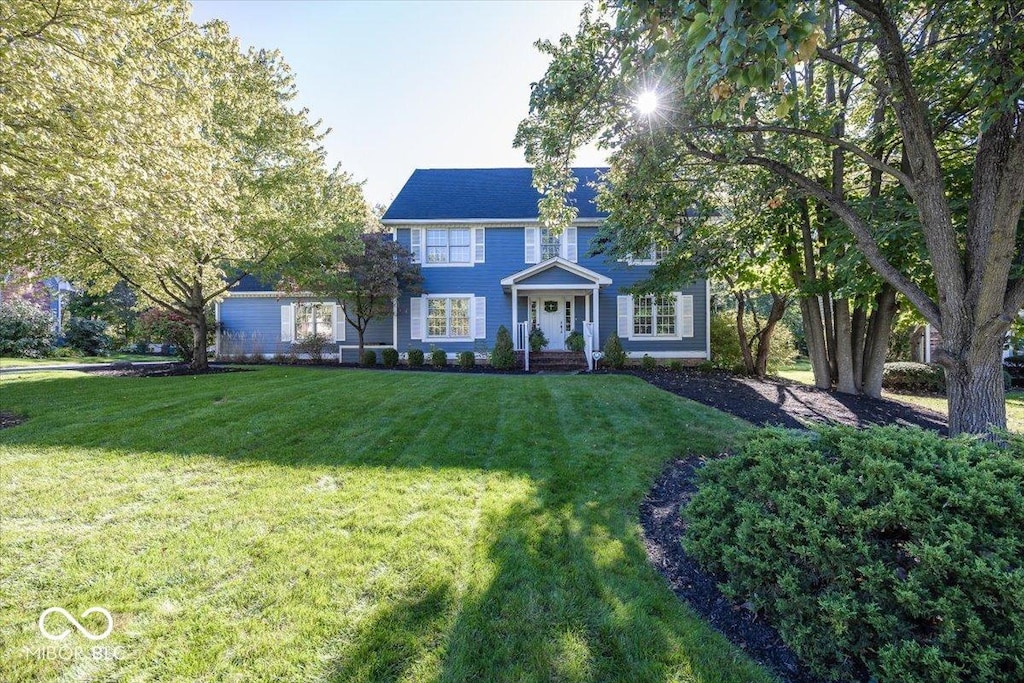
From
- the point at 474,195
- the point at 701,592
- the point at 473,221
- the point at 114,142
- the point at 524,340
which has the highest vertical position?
the point at 474,195

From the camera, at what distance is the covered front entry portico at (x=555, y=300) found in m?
14.4

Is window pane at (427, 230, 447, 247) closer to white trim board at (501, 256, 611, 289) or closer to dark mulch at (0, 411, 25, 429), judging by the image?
white trim board at (501, 256, 611, 289)

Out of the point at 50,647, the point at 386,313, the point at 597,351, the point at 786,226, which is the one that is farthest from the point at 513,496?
the point at 386,313

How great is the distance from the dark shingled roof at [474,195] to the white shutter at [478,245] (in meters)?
0.59

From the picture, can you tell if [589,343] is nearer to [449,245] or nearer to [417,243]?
[449,245]

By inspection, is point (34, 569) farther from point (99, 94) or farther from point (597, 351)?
point (597, 351)

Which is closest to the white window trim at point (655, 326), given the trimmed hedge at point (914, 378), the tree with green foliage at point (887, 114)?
the trimmed hedge at point (914, 378)

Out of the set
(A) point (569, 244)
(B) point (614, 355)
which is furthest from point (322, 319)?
(B) point (614, 355)

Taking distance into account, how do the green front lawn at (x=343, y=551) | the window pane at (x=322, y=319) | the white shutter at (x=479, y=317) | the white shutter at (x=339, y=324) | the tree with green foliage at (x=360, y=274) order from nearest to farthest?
the green front lawn at (x=343, y=551)
the tree with green foliage at (x=360, y=274)
the white shutter at (x=479, y=317)
the white shutter at (x=339, y=324)
the window pane at (x=322, y=319)

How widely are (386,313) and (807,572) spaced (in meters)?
15.0

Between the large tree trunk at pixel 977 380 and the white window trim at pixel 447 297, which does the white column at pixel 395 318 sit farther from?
the large tree trunk at pixel 977 380

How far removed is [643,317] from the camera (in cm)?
1577

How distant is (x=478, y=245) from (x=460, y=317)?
282cm

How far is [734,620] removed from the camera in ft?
7.89
